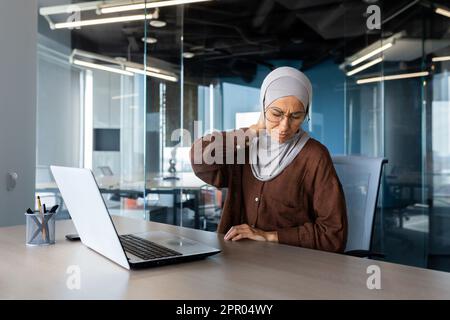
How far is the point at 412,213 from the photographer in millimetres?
3775

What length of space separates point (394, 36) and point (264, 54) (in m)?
2.51

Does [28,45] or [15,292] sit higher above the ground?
[28,45]

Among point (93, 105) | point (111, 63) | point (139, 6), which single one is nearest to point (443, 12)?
point (139, 6)

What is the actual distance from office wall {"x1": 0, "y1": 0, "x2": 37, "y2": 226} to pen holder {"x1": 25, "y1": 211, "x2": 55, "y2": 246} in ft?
3.38

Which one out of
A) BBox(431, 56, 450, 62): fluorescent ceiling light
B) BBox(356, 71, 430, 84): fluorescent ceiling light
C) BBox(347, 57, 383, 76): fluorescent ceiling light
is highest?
BBox(347, 57, 383, 76): fluorescent ceiling light

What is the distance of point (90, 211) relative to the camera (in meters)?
1.00

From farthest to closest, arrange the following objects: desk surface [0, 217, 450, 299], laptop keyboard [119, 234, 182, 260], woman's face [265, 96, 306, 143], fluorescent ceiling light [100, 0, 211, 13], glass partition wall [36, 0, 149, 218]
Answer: glass partition wall [36, 0, 149, 218] < fluorescent ceiling light [100, 0, 211, 13] < woman's face [265, 96, 306, 143] < laptop keyboard [119, 234, 182, 260] < desk surface [0, 217, 450, 299]

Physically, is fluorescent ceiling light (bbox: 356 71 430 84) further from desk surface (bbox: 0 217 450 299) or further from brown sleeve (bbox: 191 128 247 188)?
desk surface (bbox: 0 217 450 299)

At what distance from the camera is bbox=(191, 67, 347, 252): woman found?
1.34m

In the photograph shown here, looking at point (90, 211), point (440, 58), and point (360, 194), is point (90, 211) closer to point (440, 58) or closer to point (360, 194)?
point (360, 194)

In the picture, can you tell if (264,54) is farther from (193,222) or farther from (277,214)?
(277,214)

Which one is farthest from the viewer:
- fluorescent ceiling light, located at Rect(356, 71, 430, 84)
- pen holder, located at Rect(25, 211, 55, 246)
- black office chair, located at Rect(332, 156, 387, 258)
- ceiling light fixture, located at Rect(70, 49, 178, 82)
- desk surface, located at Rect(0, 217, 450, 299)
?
ceiling light fixture, located at Rect(70, 49, 178, 82)

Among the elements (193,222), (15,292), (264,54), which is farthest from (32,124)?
(264,54)

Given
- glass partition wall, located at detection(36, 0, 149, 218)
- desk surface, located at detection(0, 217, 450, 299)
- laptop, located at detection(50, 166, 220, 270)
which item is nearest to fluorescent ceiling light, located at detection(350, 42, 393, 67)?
glass partition wall, located at detection(36, 0, 149, 218)
